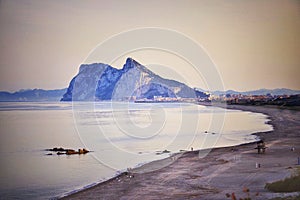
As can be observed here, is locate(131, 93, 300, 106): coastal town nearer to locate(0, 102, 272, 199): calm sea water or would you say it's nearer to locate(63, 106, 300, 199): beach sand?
locate(0, 102, 272, 199): calm sea water

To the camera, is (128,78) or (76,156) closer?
(76,156)

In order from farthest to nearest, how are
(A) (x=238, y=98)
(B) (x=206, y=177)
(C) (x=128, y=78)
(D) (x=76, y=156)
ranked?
(A) (x=238, y=98)
(C) (x=128, y=78)
(D) (x=76, y=156)
(B) (x=206, y=177)

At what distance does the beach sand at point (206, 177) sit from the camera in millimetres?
6691

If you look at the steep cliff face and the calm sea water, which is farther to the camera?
the steep cliff face

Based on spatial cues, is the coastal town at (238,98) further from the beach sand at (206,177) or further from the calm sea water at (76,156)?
the beach sand at (206,177)

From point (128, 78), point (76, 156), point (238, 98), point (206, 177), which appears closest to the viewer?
point (206, 177)

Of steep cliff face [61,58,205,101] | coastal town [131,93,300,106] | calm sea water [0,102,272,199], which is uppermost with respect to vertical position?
steep cliff face [61,58,205,101]

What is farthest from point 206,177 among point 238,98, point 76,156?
point 238,98

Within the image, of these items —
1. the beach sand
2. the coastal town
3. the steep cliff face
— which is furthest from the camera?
the coastal town

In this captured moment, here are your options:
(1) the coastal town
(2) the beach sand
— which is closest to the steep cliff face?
(1) the coastal town

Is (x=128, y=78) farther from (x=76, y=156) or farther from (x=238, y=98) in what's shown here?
(x=238, y=98)

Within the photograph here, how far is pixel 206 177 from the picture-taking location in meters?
7.72

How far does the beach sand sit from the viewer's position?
263 inches

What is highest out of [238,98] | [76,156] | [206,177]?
[238,98]
